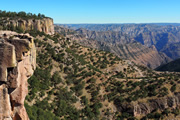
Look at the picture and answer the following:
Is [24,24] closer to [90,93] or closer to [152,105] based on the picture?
[90,93]

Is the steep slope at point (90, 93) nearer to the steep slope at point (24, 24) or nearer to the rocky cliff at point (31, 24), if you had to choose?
the steep slope at point (24, 24)

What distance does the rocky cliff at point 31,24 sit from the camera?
79.6 metres

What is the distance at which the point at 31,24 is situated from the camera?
88875 millimetres

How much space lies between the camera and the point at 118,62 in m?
104

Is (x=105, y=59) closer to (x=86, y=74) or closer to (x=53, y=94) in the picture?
(x=86, y=74)

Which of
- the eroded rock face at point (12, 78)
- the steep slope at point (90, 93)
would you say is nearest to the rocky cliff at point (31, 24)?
the steep slope at point (90, 93)

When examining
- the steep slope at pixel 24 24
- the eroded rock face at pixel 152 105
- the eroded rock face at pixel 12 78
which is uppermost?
the steep slope at pixel 24 24

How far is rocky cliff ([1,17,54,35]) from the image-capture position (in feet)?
261

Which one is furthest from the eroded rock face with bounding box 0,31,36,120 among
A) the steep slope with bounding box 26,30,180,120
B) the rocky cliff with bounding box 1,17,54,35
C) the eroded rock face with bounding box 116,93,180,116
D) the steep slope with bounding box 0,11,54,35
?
the rocky cliff with bounding box 1,17,54,35

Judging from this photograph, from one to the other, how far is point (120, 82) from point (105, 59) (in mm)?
35373

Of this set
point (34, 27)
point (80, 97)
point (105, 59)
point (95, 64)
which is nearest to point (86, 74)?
point (80, 97)

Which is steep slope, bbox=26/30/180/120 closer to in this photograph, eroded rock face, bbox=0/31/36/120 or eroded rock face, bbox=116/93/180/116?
eroded rock face, bbox=116/93/180/116

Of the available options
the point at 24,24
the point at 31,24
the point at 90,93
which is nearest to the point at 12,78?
the point at 90,93

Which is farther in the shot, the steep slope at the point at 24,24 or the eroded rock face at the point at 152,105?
the steep slope at the point at 24,24
